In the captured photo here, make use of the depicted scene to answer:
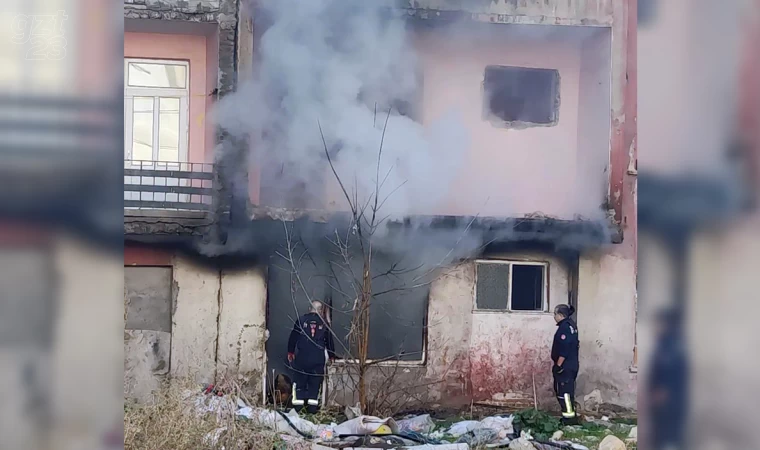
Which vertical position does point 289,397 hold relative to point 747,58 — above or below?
below

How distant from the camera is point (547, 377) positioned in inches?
289

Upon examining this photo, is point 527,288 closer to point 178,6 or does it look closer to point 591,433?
point 591,433

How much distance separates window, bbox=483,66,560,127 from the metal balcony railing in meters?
3.09

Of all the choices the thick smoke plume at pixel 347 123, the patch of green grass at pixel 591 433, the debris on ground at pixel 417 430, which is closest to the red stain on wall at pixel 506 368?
the debris on ground at pixel 417 430

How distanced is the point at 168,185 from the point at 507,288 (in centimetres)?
371

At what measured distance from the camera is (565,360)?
732 cm

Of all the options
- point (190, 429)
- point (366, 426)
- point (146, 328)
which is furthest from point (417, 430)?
point (146, 328)

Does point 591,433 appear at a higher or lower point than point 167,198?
lower

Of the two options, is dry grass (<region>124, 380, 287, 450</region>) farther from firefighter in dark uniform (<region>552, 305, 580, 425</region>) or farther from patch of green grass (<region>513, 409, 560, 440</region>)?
firefighter in dark uniform (<region>552, 305, 580, 425</region>)

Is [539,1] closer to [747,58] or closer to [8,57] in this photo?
[747,58]

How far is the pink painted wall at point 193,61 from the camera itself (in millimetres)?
7012

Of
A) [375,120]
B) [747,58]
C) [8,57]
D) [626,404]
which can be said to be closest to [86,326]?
[8,57]

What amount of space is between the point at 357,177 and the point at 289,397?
238 centimetres

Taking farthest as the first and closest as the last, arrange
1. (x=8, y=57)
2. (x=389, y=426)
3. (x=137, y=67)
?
(x=137, y=67), (x=389, y=426), (x=8, y=57)
